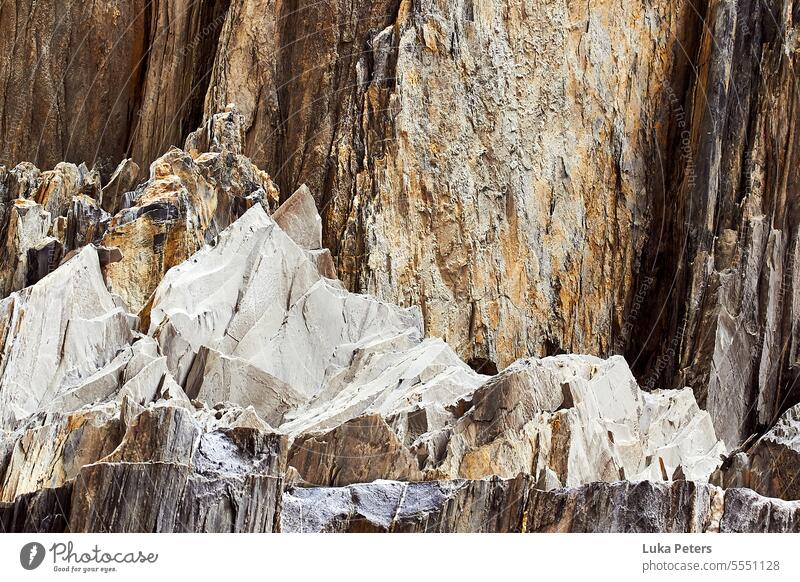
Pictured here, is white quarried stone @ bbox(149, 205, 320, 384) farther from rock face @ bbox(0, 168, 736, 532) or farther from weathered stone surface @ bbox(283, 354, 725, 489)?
weathered stone surface @ bbox(283, 354, 725, 489)

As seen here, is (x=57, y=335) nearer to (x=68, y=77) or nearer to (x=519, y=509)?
(x=519, y=509)

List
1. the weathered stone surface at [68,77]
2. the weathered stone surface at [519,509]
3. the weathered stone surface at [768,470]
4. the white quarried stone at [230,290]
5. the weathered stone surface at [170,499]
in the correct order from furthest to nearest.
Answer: the weathered stone surface at [68,77] → the white quarried stone at [230,290] → the weathered stone surface at [768,470] → the weathered stone surface at [519,509] → the weathered stone surface at [170,499]

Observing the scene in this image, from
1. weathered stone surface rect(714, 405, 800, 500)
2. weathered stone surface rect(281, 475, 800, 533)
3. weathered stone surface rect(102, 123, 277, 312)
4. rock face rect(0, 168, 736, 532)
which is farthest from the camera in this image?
weathered stone surface rect(102, 123, 277, 312)

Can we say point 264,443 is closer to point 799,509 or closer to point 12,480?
point 12,480

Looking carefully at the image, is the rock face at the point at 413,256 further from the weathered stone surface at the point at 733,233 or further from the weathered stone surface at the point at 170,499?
the weathered stone surface at the point at 170,499

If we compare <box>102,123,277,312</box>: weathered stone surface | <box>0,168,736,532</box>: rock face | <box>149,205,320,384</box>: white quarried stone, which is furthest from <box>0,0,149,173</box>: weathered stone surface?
<box>149,205,320,384</box>: white quarried stone

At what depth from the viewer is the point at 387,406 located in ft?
60.1

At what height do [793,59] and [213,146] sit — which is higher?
[793,59]

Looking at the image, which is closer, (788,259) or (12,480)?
(12,480)

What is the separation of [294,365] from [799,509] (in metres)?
7.87
